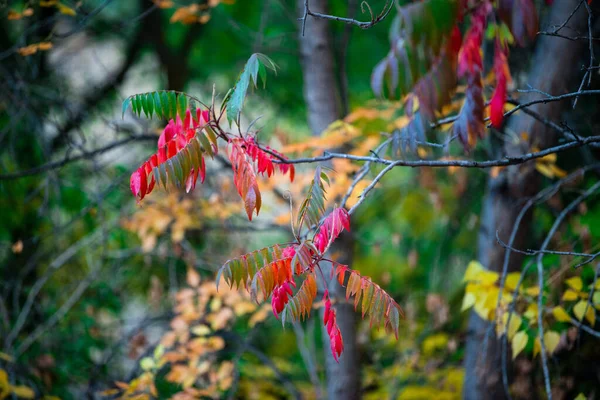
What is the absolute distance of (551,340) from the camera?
7.97 feet

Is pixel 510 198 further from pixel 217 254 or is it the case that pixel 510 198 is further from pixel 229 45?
pixel 229 45

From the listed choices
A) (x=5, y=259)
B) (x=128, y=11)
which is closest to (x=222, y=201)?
(x=5, y=259)

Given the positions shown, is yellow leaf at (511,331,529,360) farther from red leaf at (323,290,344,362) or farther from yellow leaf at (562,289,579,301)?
red leaf at (323,290,344,362)

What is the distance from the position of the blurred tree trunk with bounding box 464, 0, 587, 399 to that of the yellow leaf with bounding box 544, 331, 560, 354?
71 centimetres

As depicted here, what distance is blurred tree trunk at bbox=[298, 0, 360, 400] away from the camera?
367cm

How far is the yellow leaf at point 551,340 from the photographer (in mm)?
2406

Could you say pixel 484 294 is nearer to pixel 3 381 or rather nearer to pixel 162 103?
pixel 162 103

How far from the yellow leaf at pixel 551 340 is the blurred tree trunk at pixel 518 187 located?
71 centimetres

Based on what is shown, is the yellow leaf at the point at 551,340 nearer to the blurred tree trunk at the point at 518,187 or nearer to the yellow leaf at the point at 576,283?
the yellow leaf at the point at 576,283

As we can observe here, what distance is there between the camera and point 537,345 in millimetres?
2541

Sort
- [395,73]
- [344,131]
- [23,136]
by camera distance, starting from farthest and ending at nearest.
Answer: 1. [23,136]
2. [344,131]
3. [395,73]

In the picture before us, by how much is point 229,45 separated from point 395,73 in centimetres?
513

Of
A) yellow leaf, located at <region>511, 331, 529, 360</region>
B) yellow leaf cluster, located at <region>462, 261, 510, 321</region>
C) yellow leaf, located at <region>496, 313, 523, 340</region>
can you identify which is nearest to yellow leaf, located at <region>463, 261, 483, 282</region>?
yellow leaf cluster, located at <region>462, 261, 510, 321</region>

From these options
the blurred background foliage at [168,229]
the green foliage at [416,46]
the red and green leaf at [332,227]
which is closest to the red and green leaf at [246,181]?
the red and green leaf at [332,227]
